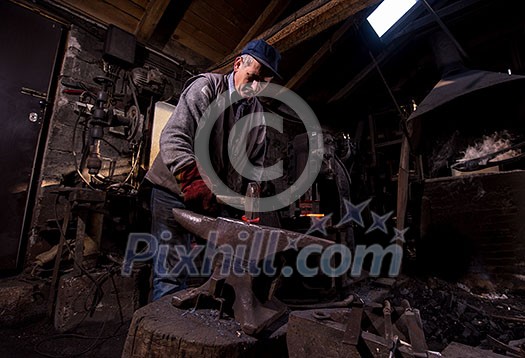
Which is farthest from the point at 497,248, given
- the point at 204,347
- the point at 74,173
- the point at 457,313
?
the point at 74,173

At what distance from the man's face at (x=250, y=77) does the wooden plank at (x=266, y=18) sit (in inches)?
90.8

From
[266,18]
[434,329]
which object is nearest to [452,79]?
[266,18]

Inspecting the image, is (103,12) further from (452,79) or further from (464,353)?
(452,79)

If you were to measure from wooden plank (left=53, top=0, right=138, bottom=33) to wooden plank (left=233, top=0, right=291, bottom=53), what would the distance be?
5.40 feet

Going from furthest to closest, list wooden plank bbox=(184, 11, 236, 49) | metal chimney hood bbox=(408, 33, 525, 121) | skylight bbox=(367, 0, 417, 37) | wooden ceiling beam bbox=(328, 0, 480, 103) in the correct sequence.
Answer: wooden ceiling beam bbox=(328, 0, 480, 103), skylight bbox=(367, 0, 417, 37), wooden plank bbox=(184, 11, 236, 49), metal chimney hood bbox=(408, 33, 525, 121)

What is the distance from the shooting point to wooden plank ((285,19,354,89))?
4464 millimetres

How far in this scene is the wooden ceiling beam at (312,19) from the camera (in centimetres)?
277

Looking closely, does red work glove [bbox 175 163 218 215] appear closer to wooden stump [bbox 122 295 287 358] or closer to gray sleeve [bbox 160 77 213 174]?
gray sleeve [bbox 160 77 213 174]

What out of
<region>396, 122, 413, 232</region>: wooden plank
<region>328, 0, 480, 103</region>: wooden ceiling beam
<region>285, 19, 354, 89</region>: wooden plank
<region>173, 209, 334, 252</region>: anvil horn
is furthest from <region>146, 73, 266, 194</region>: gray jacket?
<region>328, 0, 480, 103</region>: wooden ceiling beam

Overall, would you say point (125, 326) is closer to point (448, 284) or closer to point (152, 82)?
point (152, 82)

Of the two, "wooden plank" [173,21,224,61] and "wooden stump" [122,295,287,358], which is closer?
"wooden stump" [122,295,287,358]

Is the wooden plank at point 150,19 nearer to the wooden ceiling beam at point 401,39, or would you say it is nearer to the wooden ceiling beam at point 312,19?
the wooden ceiling beam at point 312,19

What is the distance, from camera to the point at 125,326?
2748 mm

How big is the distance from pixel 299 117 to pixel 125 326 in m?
5.51
